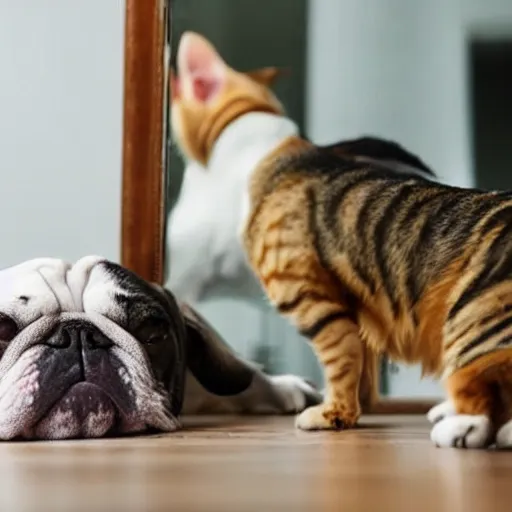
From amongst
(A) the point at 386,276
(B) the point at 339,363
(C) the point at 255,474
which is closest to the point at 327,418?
(B) the point at 339,363

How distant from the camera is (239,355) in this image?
1693 mm

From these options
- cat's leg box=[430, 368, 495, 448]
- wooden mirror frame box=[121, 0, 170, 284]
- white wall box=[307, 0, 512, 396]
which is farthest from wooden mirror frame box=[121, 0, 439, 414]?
cat's leg box=[430, 368, 495, 448]

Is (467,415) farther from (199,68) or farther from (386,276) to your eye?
(199,68)

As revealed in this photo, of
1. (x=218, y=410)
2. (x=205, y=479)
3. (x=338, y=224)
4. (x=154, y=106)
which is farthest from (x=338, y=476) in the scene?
(x=154, y=106)

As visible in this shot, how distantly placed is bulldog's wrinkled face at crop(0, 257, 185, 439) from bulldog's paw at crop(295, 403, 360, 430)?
185 mm

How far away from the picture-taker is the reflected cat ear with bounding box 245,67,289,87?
1.77m

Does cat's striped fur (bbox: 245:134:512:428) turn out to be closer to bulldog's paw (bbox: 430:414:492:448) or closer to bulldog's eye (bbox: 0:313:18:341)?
bulldog's paw (bbox: 430:414:492:448)

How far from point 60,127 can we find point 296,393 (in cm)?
71

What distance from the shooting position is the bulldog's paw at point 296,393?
1608 millimetres

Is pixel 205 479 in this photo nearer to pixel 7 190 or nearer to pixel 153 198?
pixel 153 198

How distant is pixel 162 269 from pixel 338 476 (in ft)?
3.19

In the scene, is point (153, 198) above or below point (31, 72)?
below

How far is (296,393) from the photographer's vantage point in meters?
1.62

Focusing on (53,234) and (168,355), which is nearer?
(168,355)
